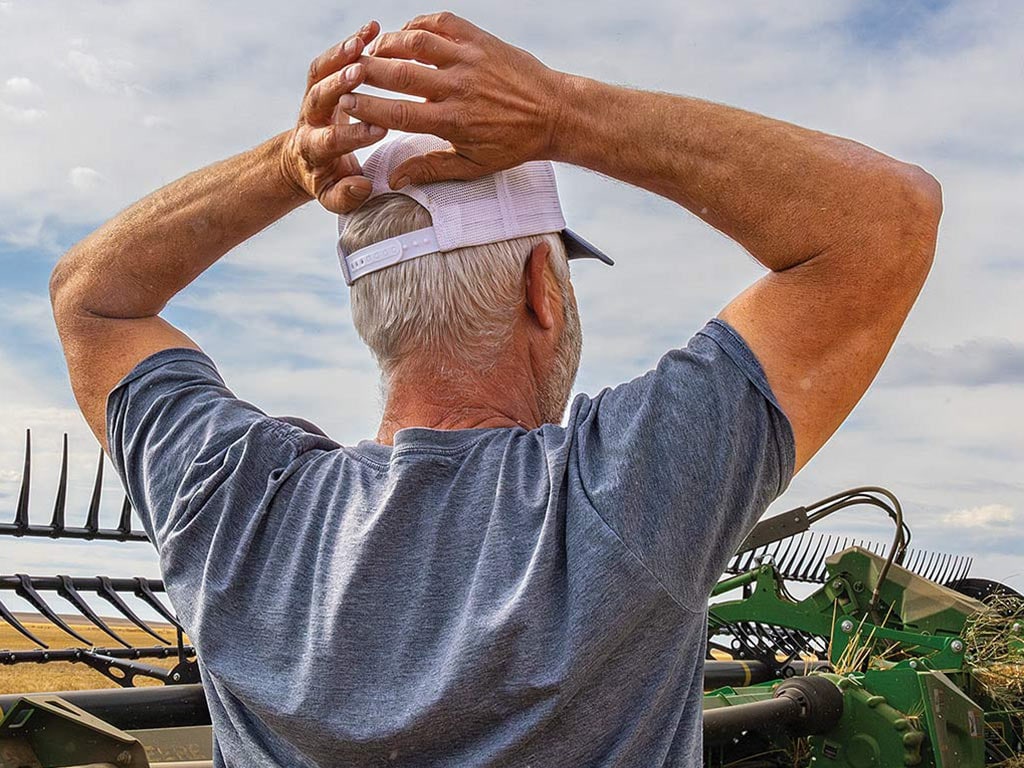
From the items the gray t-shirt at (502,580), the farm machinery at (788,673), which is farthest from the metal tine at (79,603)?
the gray t-shirt at (502,580)

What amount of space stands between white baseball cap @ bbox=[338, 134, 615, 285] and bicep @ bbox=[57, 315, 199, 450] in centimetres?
41

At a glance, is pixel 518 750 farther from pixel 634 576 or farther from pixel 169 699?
pixel 169 699

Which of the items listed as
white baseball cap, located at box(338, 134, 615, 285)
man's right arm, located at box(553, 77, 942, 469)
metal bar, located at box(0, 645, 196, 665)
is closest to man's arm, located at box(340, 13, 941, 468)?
man's right arm, located at box(553, 77, 942, 469)

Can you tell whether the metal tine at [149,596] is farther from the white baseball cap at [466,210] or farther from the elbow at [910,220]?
the elbow at [910,220]

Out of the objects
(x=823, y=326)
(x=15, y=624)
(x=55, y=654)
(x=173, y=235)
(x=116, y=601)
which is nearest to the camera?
(x=823, y=326)

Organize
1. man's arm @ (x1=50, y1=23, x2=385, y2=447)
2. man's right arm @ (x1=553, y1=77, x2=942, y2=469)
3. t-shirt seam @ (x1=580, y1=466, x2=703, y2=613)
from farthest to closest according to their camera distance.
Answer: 1. man's arm @ (x1=50, y1=23, x2=385, y2=447)
2. man's right arm @ (x1=553, y1=77, x2=942, y2=469)
3. t-shirt seam @ (x1=580, y1=466, x2=703, y2=613)

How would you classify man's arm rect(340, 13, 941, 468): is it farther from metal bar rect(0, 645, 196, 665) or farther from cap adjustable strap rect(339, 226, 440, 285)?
metal bar rect(0, 645, 196, 665)

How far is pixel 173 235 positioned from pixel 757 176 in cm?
99

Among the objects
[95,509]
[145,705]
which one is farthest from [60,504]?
[145,705]

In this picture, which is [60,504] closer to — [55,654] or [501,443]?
[55,654]

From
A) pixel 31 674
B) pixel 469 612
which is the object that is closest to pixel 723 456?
pixel 469 612

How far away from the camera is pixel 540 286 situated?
1683 mm

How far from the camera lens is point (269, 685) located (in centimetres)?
153

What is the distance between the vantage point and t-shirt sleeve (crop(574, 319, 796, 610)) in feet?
4.54
